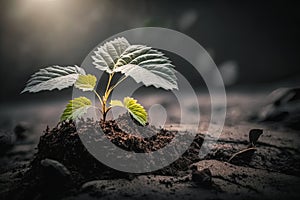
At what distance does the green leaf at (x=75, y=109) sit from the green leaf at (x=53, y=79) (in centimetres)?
5

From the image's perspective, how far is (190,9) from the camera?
2.28 meters

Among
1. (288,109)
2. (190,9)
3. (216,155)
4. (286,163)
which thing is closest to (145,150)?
(216,155)

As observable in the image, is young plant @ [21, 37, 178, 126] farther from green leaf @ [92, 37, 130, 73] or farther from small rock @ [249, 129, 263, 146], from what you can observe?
small rock @ [249, 129, 263, 146]

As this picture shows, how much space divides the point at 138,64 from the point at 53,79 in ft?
0.78

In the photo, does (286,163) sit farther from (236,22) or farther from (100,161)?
(236,22)

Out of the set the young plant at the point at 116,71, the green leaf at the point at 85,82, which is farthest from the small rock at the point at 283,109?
the green leaf at the point at 85,82

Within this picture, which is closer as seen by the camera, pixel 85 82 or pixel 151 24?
pixel 85 82

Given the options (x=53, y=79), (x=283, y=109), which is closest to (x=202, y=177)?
(x=53, y=79)

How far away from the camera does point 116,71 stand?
835 mm

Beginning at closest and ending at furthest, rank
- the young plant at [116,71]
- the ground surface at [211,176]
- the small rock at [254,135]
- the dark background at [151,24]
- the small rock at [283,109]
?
the ground surface at [211,176]
the young plant at [116,71]
the small rock at [254,135]
the small rock at [283,109]
the dark background at [151,24]

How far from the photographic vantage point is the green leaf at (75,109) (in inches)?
30.1

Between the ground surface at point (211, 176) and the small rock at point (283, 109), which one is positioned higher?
the small rock at point (283, 109)

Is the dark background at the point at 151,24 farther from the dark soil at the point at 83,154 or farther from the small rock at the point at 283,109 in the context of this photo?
the dark soil at the point at 83,154

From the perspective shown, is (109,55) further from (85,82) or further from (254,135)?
(254,135)
